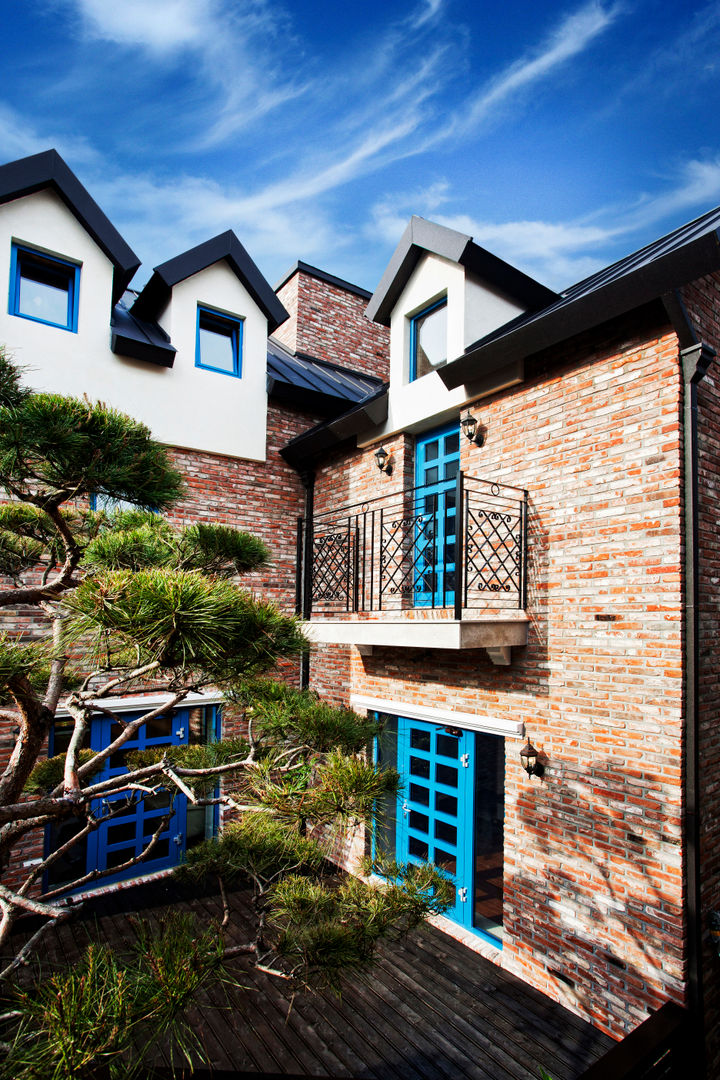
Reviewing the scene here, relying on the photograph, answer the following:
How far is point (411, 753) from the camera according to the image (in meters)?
6.38

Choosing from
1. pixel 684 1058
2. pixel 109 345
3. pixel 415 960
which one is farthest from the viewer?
pixel 109 345

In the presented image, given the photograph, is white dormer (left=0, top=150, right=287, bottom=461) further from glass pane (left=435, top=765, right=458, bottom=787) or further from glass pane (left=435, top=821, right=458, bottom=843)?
glass pane (left=435, top=821, right=458, bottom=843)

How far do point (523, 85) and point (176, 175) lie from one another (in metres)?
3.48

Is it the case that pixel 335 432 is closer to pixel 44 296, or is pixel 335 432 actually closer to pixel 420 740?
pixel 44 296

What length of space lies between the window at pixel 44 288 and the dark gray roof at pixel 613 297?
14.8ft

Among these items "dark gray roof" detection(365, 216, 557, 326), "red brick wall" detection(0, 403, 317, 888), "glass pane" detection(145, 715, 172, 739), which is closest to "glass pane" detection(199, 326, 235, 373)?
"red brick wall" detection(0, 403, 317, 888)

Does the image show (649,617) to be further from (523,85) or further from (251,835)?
(523,85)

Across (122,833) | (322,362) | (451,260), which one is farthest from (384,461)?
(122,833)

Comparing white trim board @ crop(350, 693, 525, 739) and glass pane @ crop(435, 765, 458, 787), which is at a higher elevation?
white trim board @ crop(350, 693, 525, 739)

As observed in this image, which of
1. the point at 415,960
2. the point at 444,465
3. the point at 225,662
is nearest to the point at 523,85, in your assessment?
the point at 444,465

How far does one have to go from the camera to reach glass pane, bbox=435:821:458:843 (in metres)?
5.86

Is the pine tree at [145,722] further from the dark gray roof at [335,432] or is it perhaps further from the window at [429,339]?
the window at [429,339]

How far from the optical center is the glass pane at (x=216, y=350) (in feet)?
25.5

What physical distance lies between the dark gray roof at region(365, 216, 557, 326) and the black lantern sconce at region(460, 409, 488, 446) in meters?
1.77
